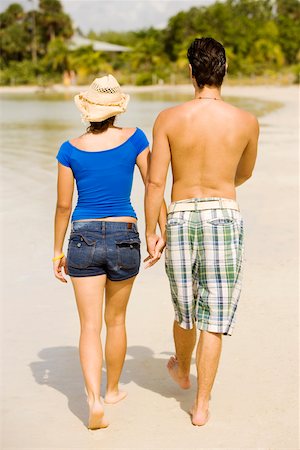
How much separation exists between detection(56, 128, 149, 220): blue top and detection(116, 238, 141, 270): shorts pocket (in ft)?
0.45

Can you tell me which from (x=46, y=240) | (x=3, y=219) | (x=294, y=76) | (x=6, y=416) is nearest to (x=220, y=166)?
(x=6, y=416)

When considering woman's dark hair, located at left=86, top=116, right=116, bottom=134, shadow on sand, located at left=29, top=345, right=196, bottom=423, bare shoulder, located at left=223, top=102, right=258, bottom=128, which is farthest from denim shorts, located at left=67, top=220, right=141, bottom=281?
shadow on sand, located at left=29, top=345, right=196, bottom=423

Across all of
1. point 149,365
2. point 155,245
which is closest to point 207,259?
point 155,245

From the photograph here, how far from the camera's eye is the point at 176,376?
4098 millimetres

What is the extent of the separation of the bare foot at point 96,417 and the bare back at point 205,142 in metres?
1.08

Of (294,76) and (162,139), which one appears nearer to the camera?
(162,139)

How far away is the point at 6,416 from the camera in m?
3.85

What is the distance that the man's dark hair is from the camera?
3.42 meters

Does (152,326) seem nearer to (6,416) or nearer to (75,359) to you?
(75,359)

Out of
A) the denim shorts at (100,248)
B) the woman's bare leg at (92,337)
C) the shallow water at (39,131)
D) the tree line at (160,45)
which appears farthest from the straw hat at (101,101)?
the tree line at (160,45)

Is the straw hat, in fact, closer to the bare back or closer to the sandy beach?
the bare back

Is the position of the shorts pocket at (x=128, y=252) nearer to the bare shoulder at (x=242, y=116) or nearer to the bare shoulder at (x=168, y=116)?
the bare shoulder at (x=168, y=116)

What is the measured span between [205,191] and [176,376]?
46.1 inches

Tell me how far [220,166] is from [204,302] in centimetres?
66
